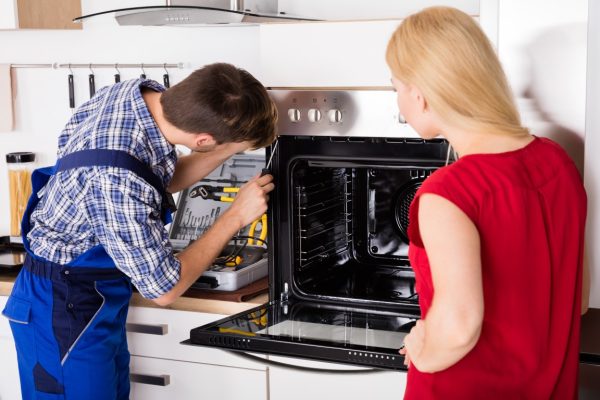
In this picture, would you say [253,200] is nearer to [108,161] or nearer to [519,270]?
[108,161]

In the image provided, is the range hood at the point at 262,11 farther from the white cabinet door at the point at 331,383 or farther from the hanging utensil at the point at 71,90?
the white cabinet door at the point at 331,383

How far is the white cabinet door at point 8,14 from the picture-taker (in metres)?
2.48

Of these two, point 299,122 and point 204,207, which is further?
point 204,207

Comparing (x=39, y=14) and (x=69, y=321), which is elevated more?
(x=39, y=14)

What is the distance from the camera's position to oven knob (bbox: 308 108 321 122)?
72.0 inches

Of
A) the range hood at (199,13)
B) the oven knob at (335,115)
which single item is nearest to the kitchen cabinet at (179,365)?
the oven knob at (335,115)

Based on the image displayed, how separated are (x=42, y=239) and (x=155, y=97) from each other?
398mm

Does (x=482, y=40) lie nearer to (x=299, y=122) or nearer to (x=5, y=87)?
(x=299, y=122)

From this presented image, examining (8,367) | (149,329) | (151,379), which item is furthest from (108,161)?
(8,367)

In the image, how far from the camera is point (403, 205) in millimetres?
2051

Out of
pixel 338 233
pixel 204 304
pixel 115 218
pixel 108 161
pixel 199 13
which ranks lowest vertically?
pixel 204 304

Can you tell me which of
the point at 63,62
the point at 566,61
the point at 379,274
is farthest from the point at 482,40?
the point at 63,62

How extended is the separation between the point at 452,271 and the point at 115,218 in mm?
805

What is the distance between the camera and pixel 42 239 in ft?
6.31
